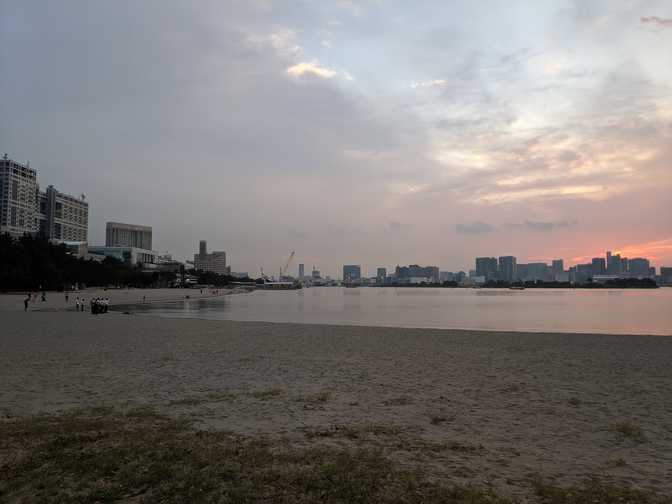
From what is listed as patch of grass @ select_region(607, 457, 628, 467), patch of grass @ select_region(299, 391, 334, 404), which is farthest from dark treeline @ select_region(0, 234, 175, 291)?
patch of grass @ select_region(607, 457, 628, 467)

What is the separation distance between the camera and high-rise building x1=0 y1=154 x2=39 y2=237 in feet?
577

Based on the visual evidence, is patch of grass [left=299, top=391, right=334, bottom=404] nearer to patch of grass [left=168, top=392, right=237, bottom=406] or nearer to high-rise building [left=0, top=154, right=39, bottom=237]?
patch of grass [left=168, top=392, right=237, bottom=406]

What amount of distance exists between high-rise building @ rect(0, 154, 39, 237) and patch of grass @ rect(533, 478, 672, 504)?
19922cm

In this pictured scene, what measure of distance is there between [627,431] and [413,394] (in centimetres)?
424

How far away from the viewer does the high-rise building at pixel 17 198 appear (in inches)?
6929

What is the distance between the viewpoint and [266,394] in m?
10.8

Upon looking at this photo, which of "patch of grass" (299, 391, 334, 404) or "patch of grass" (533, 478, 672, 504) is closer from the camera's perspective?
"patch of grass" (533, 478, 672, 504)

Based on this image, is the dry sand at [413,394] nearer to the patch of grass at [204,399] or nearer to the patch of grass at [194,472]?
the patch of grass at [204,399]

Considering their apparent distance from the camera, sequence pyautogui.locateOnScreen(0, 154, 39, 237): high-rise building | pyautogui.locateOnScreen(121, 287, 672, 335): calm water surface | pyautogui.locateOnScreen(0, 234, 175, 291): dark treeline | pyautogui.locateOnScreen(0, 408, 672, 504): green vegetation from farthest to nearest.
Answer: pyautogui.locateOnScreen(0, 154, 39, 237): high-rise building → pyautogui.locateOnScreen(0, 234, 175, 291): dark treeline → pyautogui.locateOnScreen(121, 287, 672, 335): calm water surface → pyautogui.locateOnScreen(0, 408, 672, 504): green vegetation

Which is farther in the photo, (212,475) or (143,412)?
(143,412)

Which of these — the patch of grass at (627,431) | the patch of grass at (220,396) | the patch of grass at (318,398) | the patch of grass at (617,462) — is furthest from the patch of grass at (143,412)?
the patch of grass at (627,431)

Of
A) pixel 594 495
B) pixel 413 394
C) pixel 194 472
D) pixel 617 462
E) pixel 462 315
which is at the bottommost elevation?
pixel 462 315

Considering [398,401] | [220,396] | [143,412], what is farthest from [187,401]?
[398,401]

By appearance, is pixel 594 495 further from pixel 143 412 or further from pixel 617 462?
pixel 143 412
